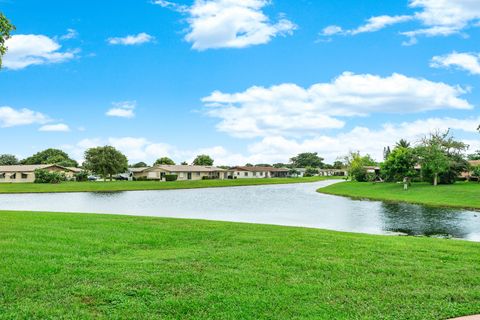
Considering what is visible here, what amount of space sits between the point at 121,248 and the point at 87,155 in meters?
78.7

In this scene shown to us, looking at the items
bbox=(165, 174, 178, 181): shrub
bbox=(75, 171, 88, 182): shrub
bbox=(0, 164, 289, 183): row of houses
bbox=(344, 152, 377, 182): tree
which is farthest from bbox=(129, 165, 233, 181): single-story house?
bbox=(344, 152, 377, 182): tree

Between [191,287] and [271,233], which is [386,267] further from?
[271,233]

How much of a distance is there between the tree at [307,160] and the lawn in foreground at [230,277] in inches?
6454

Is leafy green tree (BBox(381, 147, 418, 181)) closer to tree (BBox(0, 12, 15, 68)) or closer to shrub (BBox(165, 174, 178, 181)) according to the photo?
shrub (BBox(165, 174, 178, 181))

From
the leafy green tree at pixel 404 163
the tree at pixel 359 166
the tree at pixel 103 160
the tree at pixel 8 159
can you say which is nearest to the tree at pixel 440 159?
the leafy green tree at pixel 404 163

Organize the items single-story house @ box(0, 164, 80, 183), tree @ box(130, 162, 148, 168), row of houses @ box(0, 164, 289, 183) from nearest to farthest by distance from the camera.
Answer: single-story house @ box(0, 164, 80, 183) < row of houses @ box(0, 164, 289, 183) < tree @ box(130, 162, 148, 168)

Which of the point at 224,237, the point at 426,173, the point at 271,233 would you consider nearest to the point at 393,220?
the point at 271,233

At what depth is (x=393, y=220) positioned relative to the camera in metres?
23.2

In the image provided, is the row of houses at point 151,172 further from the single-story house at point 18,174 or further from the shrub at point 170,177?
the shrub at point 170,177

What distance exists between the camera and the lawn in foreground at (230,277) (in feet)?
18.7

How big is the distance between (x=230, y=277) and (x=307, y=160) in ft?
557

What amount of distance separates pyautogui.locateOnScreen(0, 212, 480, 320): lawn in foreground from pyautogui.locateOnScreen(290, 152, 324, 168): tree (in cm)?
16394

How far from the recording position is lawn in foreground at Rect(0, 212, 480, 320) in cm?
A: 571

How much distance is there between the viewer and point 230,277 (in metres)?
7.11
